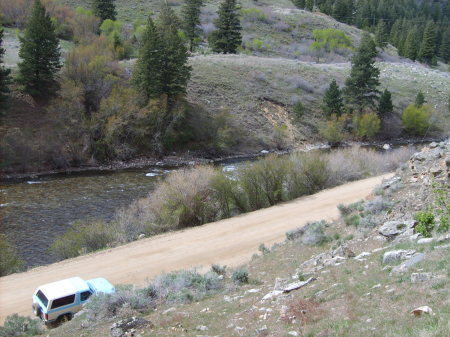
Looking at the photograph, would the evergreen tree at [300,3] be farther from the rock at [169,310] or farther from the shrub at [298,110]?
the rock at [169,310]

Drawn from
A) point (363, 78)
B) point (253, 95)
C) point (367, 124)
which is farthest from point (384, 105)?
point (253, 95)

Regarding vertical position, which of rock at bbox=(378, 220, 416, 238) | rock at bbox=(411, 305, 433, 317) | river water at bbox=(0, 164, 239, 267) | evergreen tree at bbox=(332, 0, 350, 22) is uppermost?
evergreen tree at bbox=(332, 0, 350, 22)

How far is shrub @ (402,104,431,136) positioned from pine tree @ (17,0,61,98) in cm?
4593

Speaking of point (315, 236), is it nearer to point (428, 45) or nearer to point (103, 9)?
point (103, 9)

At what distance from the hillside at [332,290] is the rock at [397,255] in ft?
0.07

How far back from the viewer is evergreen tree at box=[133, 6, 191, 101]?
161 feet

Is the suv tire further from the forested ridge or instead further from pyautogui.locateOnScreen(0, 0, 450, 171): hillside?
the forested ridge

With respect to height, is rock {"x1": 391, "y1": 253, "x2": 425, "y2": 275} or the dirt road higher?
rock {"x1": 391, "y1": 253, "x2": 425, "y2": 275}

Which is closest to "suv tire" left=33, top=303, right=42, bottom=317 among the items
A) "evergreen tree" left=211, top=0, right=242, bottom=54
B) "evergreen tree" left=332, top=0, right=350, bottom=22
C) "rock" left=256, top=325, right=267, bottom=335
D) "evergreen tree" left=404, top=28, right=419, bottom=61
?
"rock" left=256, top=325, right=267, bottom=335

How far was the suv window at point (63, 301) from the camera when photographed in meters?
15.3

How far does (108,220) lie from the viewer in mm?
29391

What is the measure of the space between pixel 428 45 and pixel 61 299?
107 metres

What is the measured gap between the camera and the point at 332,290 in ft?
30.0

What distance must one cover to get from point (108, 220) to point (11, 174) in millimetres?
15835
